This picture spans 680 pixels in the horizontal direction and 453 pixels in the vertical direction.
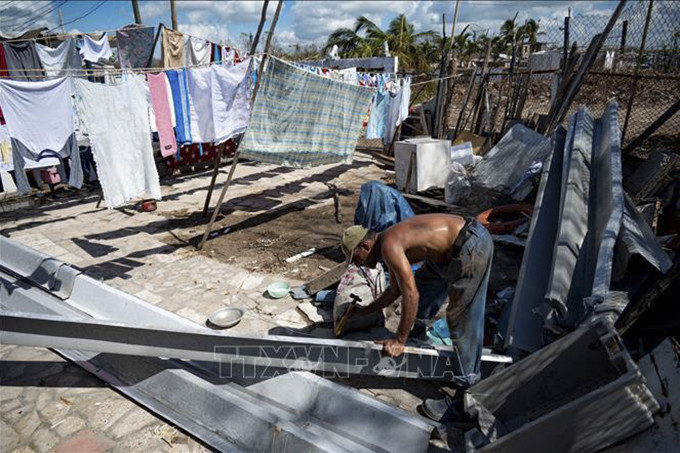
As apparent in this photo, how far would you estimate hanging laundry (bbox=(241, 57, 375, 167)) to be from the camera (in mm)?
5914

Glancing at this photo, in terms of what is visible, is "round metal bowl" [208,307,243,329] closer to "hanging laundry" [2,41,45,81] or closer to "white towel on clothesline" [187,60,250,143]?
"white towel on clothesline" [187,60,250,143]

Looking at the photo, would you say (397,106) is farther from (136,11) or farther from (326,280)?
(136,11)

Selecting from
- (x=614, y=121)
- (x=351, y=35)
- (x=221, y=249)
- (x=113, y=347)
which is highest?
(x=351, y=35)

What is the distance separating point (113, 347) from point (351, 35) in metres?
24.6

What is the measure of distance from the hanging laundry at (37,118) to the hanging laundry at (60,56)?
3.05m

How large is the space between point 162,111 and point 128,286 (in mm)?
2829

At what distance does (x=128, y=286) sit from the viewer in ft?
16.5

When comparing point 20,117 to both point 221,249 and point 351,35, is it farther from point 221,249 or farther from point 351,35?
point 351,35

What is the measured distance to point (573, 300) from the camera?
3158 millimetres

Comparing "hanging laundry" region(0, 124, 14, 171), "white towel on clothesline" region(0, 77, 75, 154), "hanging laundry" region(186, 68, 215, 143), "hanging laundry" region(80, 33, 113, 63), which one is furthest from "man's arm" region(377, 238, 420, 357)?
"hanging laundry" region(80, 33, 113, 63)

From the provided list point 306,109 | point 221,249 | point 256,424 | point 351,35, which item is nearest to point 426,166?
point 306,109

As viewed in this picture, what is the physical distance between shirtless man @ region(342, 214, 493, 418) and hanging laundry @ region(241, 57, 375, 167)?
3517mm

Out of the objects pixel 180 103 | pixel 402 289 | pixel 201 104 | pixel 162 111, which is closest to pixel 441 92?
pixel 201 104

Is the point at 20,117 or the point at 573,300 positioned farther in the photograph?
the point at 20,117
